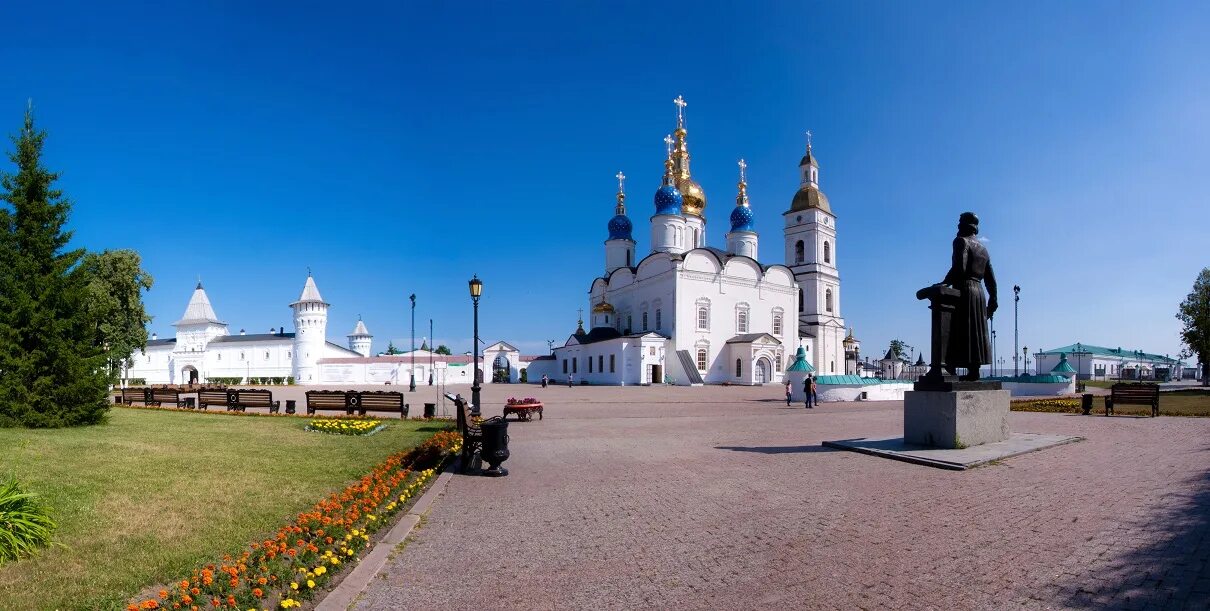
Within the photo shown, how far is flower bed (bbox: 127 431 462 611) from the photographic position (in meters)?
4.20

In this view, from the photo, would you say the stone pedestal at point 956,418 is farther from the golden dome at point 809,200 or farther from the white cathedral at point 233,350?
the white cathedral at point 233,350

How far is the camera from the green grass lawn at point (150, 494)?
4.76 meters

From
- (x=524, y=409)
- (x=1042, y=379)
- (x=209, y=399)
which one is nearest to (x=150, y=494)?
(x=524, y=409)

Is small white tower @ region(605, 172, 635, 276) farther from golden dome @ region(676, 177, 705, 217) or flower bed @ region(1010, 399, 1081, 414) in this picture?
flower bed @ region(1010, 399, 1081, 414)

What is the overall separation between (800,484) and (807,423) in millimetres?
9569

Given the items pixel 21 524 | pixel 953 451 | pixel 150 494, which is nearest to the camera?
pixel 21 524

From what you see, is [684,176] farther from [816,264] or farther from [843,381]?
[843,381]

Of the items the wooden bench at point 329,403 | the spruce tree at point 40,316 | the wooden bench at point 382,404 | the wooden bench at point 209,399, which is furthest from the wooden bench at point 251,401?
the spruce tree at point 40,316

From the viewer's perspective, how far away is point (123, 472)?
8070mm

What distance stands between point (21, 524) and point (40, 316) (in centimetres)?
1067

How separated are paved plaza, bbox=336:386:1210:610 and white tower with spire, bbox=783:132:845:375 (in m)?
46.1

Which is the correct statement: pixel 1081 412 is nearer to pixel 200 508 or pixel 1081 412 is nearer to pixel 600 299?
pixel 200 508

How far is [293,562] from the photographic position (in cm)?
482

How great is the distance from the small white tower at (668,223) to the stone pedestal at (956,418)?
143ft
